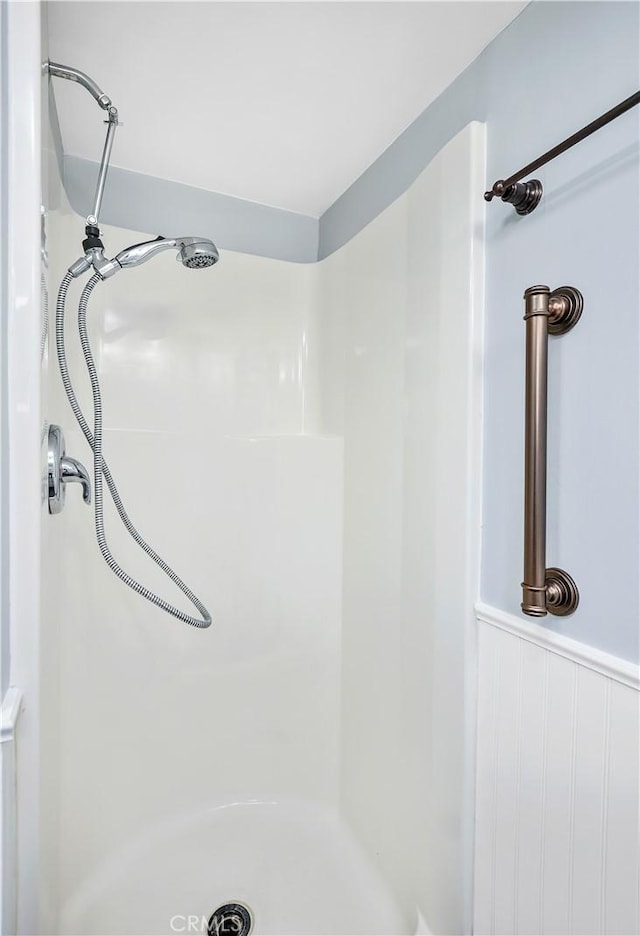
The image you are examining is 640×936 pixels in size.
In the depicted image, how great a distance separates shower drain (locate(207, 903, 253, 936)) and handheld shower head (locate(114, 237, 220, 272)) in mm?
1595

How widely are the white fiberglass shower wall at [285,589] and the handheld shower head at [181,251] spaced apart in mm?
165

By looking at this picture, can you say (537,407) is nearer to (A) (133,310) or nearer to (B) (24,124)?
(B) (24,124)

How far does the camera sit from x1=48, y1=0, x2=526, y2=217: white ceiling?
105cm

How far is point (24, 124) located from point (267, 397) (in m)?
1.08

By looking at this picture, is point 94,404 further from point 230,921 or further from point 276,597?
point 230,921

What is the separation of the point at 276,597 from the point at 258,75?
143 centimetres

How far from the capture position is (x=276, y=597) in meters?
1.71

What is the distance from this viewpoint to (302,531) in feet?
5.64

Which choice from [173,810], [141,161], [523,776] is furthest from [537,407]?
[173,810]

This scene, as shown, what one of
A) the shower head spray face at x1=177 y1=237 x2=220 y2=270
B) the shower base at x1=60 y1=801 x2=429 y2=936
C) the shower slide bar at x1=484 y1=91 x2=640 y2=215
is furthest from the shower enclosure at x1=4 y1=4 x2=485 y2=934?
the shower head spray face at x1=177 y1=237 x2=220 y2=270

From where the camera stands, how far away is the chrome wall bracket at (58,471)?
102 centimetres

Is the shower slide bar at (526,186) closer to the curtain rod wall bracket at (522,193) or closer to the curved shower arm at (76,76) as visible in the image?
the curtain rod wall bracket at (522,193)

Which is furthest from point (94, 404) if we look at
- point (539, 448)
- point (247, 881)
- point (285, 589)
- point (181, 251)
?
point (247, 881)

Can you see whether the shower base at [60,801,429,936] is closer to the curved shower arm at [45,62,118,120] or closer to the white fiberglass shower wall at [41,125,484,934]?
the white fiberglass shower wall at [41,125,484,934]
